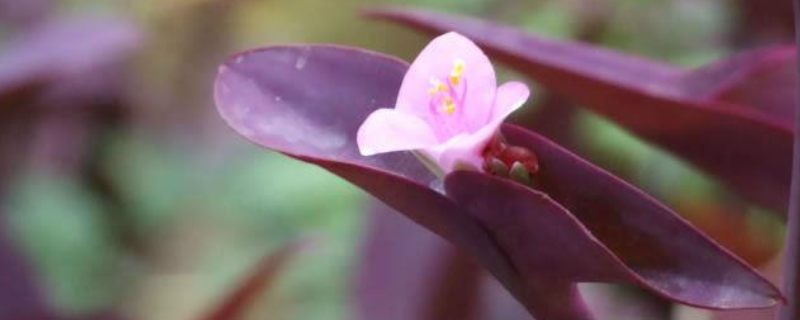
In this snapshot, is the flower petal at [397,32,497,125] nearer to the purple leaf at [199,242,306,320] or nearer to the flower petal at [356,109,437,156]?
the flower petal at [356,109,437,156]

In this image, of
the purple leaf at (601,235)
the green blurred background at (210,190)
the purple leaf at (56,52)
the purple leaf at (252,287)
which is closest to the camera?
the purple leaf at (601,235)

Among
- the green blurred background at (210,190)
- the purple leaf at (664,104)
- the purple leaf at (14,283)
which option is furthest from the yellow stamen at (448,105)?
the green blurred background at (210,190)

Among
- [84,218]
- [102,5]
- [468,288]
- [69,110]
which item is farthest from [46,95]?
[102,5]

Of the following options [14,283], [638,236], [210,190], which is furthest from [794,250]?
[210,190]

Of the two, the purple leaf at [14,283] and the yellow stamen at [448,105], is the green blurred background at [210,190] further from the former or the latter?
the yellow stamen at [448,105]

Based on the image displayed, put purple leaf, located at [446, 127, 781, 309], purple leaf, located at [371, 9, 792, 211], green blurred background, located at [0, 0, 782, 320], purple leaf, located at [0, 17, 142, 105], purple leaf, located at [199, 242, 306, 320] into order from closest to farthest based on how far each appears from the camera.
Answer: purple leaf, located at [446, 127, 781, 309]
purple leaf, located at [371, 9, 792, 211]
purple leaf, located at [199, 242, 306, 320]
purple leaf, located at [0, 17, 142, 105]
green blurred background, located at [0, 0, 782, 320]

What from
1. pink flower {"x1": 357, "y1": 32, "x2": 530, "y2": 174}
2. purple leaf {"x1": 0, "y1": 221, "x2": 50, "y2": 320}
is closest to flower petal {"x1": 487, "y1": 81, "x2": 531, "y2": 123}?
pink flower {"x1": 357, "y1": 32, "x2": 530, "y2": 174}

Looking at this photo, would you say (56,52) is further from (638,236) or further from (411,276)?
(638,236)

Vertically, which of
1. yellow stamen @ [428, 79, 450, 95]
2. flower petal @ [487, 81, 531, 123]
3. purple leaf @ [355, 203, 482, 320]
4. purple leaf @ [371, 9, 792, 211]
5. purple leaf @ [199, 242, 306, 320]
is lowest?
purple leaf @ [355, 203, 482, 320]
